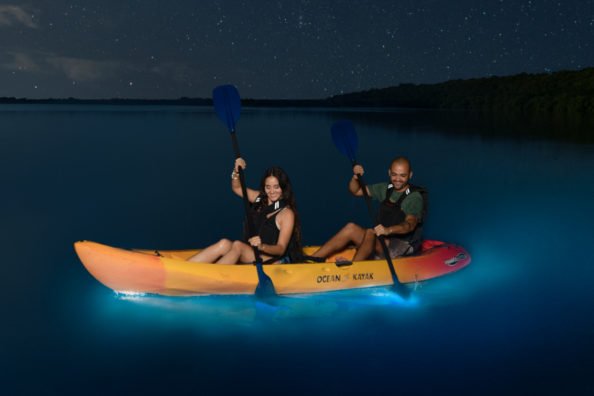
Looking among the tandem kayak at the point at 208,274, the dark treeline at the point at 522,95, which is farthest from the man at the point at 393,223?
the dark treeline at the point at 522,95

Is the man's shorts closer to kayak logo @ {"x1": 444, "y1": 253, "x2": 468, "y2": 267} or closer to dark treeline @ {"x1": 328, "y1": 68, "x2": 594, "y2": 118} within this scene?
kayak logo @ {"x1": 444, "y1": 253, "x2": 468, "y2": 267}

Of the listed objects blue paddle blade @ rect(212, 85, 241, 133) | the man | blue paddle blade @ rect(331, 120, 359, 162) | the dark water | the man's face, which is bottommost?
the dark water

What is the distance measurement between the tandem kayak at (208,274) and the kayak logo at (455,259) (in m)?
0.50

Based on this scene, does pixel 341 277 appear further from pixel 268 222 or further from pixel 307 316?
pixel 268 222

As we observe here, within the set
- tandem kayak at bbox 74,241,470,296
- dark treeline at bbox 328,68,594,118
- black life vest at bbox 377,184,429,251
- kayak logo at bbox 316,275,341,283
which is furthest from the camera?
dark treeline at bbox 328,68,594,118

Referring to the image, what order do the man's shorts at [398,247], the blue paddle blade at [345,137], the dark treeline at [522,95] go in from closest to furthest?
the man's shorts at [398,247], the blue paddle blade at [345,137], the dark treeline at [522,95]

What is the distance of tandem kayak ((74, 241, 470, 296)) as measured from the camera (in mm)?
5387

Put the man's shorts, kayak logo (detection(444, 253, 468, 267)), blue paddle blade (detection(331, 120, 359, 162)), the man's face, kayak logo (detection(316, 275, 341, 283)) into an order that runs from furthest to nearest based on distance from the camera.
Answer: blue paddle blade (detection(331, 120, 359, 162)) < kayak logo (detection(444, 253, 468, 267)) < the man's shorts < the man's face < kayak logo (detection(316, 275, 341, 283))

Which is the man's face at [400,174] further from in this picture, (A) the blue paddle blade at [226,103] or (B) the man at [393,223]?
(A) the blue paddle blade at [226,103]

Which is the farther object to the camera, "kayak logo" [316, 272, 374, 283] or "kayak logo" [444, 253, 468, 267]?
"kayak logo" [444, 253, 468, 267]

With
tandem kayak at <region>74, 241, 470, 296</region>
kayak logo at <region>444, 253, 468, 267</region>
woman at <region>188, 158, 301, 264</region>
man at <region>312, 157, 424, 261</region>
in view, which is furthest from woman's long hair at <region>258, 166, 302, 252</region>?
kayak logo at <region>444, 253, 468, 267</region>

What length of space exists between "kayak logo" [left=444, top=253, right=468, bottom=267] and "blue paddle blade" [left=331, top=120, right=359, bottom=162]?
A: 154 centimetres

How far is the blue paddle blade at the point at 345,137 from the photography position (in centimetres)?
714

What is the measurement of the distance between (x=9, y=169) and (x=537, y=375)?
1471 cm
